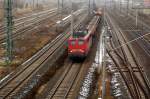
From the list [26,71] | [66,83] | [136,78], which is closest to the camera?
[66,83]

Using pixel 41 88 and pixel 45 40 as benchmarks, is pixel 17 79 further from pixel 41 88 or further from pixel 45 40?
pixel 45 40

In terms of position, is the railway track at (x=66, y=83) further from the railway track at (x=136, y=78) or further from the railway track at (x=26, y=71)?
the railway track at (x=136, y=78)

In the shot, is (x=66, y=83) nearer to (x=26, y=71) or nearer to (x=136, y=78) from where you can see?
(x=26, y=71)

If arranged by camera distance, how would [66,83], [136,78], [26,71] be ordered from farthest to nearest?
[26,71], [136,78], [66,83]

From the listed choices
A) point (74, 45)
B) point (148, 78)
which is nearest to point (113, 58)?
point (74, 45)

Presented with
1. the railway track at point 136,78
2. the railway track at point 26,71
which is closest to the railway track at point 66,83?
the railway track at point 26,71

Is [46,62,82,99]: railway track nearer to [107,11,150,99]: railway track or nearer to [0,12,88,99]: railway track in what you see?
[0,12,88,99]: railway track

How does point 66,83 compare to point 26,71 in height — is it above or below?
below

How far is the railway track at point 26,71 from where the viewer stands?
31578 mm

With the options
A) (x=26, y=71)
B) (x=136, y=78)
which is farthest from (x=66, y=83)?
(x=136, y=78)

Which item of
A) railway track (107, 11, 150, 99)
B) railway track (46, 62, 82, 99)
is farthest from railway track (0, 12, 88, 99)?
railway track (107, 11, 150, 99)

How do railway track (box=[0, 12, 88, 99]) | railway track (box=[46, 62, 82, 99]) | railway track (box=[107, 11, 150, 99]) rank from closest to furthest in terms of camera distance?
railway track (box=[46, 62, 82, 99]) < railway track (box=[107, 11, 150, 99]) < railway track (box=[0, 12, 88, 99])

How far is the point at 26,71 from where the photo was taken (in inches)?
1517

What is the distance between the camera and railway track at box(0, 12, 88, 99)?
104ft
